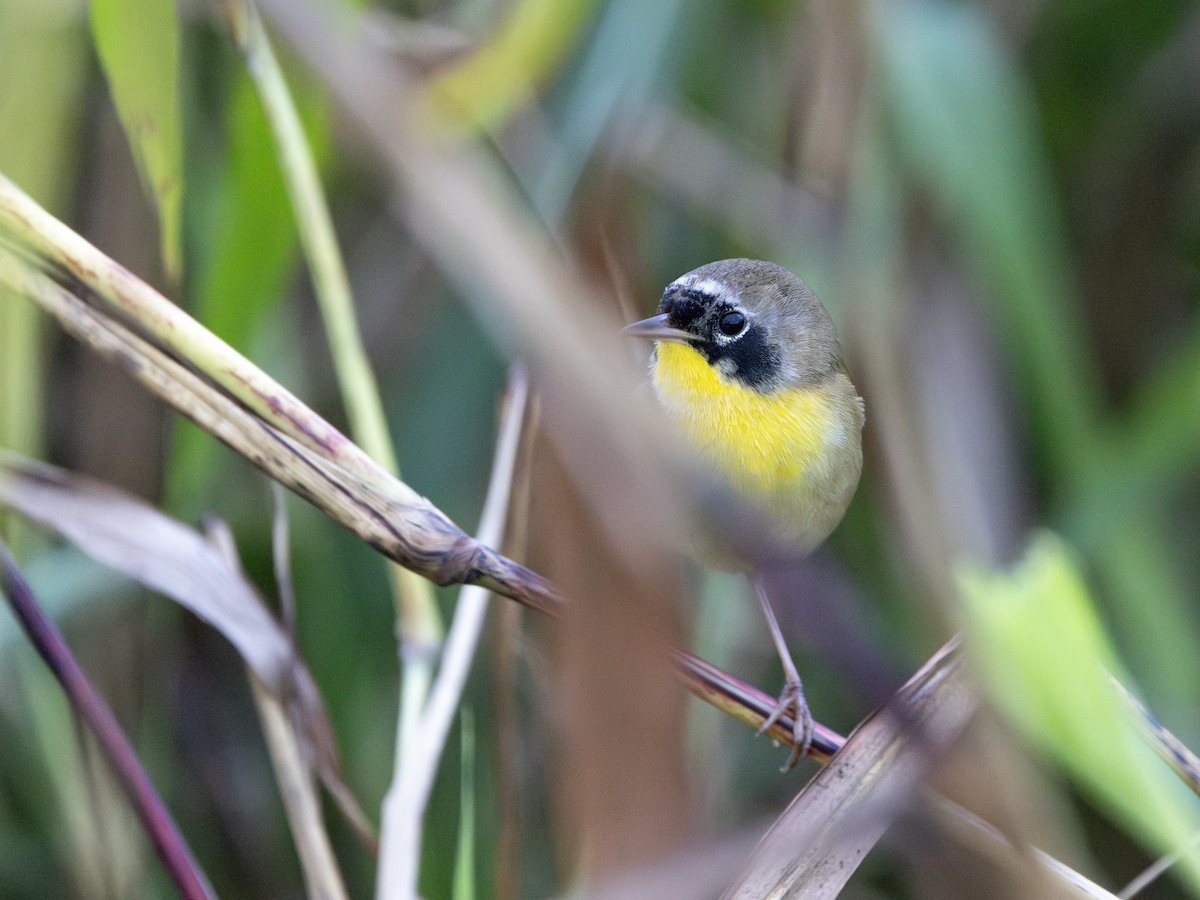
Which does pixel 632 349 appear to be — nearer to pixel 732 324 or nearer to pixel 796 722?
pixel 732 324

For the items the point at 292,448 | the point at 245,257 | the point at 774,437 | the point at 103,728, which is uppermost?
the point at 245,257

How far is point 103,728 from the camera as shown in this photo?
841 mm

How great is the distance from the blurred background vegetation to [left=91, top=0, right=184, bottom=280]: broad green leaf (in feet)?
0.22

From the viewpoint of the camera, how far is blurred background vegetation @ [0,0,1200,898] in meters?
1.40

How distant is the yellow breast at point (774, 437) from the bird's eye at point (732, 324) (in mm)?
42

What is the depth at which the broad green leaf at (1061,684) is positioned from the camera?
756 millimetres

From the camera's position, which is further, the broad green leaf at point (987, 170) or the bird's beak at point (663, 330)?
the broad green leaf at point (987, 170)

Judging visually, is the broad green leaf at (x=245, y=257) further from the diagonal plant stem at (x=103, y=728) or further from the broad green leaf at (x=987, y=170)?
the broad green leaf at (x=987, y=170)

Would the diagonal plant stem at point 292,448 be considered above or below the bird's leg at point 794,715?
above

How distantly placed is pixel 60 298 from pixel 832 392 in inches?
29.9

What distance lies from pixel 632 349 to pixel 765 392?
14 centimetres

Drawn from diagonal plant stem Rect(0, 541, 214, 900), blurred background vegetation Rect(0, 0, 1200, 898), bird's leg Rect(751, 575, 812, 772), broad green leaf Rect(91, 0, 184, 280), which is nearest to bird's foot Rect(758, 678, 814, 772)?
bird's leg Rect(751, 575, 812, 772)

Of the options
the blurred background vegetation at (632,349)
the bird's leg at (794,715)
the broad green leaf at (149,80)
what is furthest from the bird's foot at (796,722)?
the broad green leaf at (149,80)

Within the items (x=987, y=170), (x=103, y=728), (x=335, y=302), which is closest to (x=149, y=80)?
(x=335, y=302)
